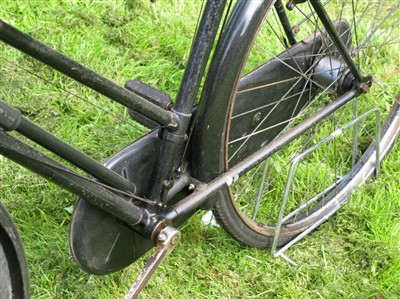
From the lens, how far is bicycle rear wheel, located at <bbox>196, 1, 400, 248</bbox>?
183 cm

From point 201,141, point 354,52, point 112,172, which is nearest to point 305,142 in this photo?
point 354,52

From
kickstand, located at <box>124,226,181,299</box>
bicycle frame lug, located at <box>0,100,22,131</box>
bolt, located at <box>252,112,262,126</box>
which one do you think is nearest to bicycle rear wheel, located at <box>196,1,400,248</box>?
bolt, located at <box>252,112,262,126</box>

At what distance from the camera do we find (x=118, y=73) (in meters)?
Answer: 2.90

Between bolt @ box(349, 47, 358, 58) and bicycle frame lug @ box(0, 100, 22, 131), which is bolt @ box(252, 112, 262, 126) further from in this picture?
bicycle frame lug @ box(0, 100, 22, 131)

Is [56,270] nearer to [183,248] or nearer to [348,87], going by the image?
[183,248]

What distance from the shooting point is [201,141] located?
1741mm

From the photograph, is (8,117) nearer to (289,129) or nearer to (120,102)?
(120,102)

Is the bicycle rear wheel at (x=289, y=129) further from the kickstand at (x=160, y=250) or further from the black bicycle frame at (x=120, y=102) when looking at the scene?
the kickstand at (x=160, y=250)

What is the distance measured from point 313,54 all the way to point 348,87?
0.18 m

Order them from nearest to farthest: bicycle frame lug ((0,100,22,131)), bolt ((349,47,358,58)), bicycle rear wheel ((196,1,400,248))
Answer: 1. bicycle frame lug ((0,100,22,131))
2. bicycle rear wheel ((196,1,400,248))
3. bolt ((349,47,358,58))

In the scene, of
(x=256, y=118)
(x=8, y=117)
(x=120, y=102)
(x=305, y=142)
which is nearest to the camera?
(x=8, y=117)

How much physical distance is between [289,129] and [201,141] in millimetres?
706

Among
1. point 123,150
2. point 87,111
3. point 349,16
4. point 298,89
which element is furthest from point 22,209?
point 349,16

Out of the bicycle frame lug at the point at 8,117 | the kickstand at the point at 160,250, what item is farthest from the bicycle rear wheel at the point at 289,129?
the bicycle frame lug at the point at 8,117
